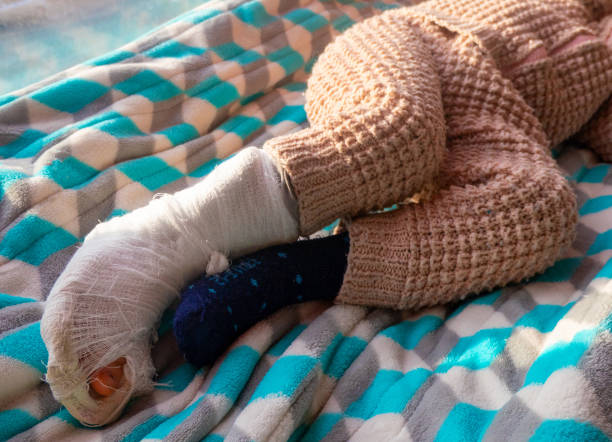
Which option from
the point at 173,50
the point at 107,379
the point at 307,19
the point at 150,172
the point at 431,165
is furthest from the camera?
the point at 307,19

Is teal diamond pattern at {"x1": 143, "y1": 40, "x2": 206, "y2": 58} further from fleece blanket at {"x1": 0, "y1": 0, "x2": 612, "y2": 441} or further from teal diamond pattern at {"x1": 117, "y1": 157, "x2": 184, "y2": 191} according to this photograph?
teal diamond pattern at {"x1": 117, "y1": 157, "x2": 184, "y2": 191}

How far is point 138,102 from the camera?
87cm

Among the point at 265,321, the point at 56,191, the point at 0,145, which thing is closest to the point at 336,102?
the point at 265,321

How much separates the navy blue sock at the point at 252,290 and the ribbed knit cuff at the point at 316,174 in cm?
4

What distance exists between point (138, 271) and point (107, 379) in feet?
0.39

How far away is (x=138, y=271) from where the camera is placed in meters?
0.58

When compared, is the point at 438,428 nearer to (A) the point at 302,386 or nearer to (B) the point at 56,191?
(A) the point at 302,386

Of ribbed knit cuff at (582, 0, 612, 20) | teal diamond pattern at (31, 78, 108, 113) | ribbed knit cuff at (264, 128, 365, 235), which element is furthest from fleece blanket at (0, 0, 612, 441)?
ribbed knit cuff at (582, 0, 612, 20)

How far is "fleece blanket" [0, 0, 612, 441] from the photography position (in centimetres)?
52

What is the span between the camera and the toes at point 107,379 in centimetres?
55

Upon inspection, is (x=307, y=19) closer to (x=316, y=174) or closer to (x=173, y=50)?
(x=173, y=50)

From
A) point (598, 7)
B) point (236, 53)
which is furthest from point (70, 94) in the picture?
point (598, 7)

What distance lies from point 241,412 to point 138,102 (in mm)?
560

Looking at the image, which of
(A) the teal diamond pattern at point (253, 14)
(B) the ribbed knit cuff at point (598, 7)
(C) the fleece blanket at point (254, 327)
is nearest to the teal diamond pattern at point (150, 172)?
(C) the fleece blanket at point (254, 327)
